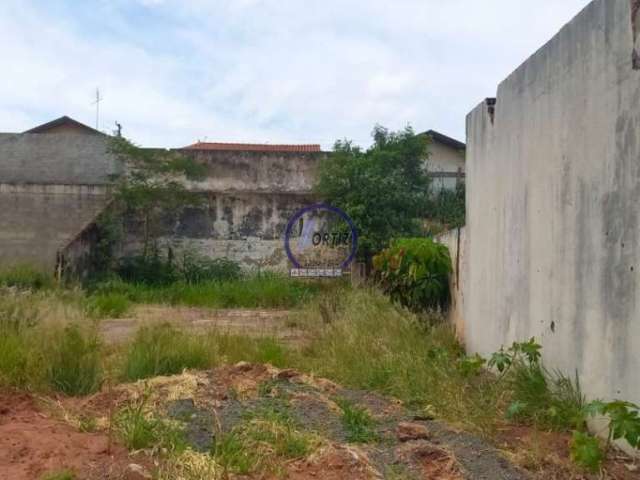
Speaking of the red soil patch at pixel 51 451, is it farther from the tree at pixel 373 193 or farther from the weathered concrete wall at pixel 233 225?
the weathered concrete wall at pixel 233 225

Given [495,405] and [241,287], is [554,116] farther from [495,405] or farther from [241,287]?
[241,287]

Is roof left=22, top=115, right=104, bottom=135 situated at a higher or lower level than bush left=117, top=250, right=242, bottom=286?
higher

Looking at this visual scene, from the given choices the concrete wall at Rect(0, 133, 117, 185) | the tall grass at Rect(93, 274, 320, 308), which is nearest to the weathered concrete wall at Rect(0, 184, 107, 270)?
the concrete wall at Rect(0, 133, 117, 185)

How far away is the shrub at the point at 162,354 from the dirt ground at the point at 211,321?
1065 millimetres

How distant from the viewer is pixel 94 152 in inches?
709

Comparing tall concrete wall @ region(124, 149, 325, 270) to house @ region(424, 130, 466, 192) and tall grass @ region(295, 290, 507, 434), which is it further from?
house @ region(424, 130, 466, 192)

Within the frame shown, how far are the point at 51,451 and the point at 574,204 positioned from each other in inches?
136

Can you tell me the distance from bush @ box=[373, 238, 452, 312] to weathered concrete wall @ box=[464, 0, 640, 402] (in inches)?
82.5

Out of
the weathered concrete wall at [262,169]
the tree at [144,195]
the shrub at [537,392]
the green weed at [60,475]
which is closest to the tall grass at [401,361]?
the shrub at [537,392]

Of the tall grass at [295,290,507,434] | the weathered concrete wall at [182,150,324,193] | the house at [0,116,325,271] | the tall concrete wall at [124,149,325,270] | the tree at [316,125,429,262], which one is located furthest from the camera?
the weathered concrete wall at [182,150,324,193]

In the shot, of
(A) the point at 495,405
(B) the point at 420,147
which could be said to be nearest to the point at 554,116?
(A) the point at 495,405

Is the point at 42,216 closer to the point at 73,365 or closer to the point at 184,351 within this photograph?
the point at 184,351

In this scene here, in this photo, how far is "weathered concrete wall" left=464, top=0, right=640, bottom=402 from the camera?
3.60 metres

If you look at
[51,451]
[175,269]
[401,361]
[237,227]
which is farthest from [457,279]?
[175,269]
